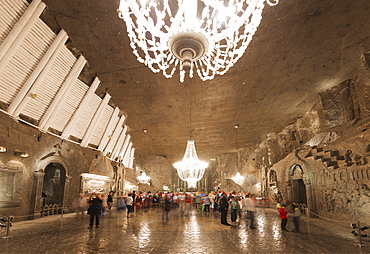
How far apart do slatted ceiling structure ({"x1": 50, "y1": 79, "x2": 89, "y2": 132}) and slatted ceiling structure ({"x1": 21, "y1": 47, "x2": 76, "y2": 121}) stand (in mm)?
578

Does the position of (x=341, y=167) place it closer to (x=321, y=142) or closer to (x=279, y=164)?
(x=321, y=142)

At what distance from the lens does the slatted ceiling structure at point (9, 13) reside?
14.7 feet

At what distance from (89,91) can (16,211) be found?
4.50 m

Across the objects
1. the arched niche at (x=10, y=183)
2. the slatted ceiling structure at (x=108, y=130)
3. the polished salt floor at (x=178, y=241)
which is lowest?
the polished salt floor at (x=178, y=241)

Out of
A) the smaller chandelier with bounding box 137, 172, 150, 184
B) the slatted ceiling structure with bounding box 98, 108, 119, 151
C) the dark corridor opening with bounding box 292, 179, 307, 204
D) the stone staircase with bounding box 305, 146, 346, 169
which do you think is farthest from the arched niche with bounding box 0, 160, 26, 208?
the smaller chandelier with bounding box 137, 172, 150, 184

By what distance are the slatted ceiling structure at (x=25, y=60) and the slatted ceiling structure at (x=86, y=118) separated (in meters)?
2.85

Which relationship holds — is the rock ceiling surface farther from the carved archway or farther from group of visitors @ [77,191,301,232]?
group of visitors @ [77,191,301,232]

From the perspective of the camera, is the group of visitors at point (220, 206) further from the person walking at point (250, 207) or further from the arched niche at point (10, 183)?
the arched niche at point (10, 183)

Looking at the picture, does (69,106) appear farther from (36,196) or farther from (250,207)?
(250,207)

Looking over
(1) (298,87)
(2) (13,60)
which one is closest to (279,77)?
(1) (298,87)

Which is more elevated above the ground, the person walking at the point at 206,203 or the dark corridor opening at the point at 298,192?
the dark corridor opening at the point at 298,192

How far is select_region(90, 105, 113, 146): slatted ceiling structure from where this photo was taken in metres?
9.92

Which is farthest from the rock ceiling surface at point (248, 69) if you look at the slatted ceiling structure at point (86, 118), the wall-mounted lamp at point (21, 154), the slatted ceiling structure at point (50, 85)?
the wall-mounted lamp at point (21, 154)

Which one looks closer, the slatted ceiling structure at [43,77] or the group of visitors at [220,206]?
the slatted ceiling structure at [43,77]
